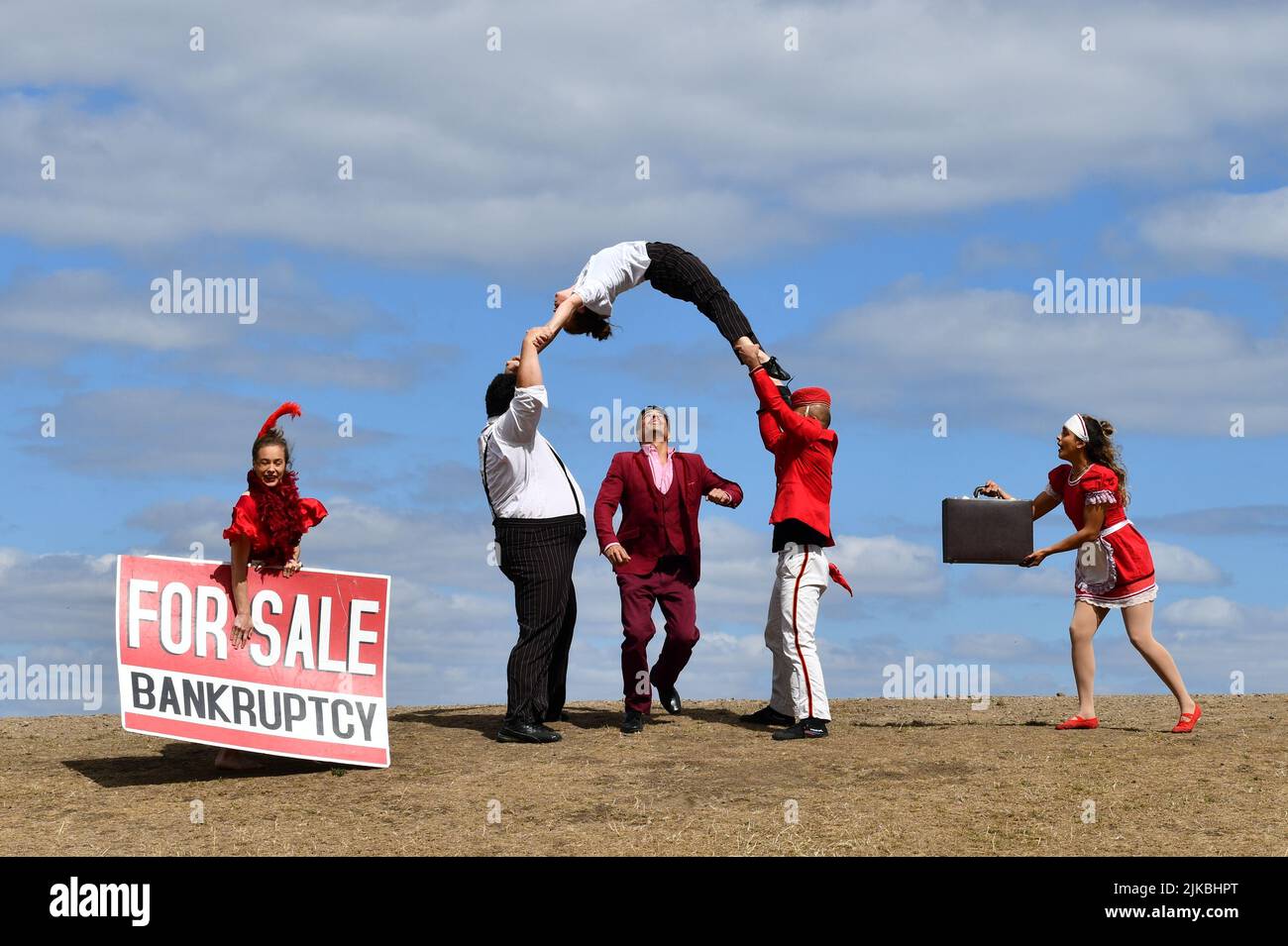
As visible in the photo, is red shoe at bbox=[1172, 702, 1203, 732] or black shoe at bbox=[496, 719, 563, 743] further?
red shoe at bbox=[1172, 702, 1203, 732]

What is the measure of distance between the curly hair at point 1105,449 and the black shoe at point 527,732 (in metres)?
4.61

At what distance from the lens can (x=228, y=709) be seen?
912 centimetres

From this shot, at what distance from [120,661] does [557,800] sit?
3.28 m

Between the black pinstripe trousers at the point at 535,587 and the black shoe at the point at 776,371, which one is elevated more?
the black shoe at the point at 776,371

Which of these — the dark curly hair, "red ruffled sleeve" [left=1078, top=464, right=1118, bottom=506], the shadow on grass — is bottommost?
the shadow on grass

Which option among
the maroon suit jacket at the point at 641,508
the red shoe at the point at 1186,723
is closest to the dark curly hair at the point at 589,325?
the maroon suit jacket at the point at 641,508

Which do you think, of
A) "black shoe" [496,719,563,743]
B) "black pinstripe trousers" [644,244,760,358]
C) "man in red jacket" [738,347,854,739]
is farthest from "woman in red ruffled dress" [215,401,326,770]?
"man in red jacket" [738,347,854,739]

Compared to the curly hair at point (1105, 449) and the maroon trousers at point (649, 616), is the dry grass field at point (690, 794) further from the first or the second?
the curly hair at point (1105, 449)

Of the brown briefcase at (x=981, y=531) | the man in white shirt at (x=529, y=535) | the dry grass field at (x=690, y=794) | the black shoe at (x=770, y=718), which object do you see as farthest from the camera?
the black shoe at (x=770, y=718)

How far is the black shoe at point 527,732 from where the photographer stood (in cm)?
964

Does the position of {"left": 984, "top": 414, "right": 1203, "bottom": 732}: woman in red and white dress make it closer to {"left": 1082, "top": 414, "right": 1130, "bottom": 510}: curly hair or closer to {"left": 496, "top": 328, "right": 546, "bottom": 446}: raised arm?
{"left": 1082, "top": 414, "right": 1130, "bottom": 510}: curly hair

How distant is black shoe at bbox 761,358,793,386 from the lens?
964 cm

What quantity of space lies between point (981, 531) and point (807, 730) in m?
2.06

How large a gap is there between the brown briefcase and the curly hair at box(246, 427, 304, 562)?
4.83 meters
